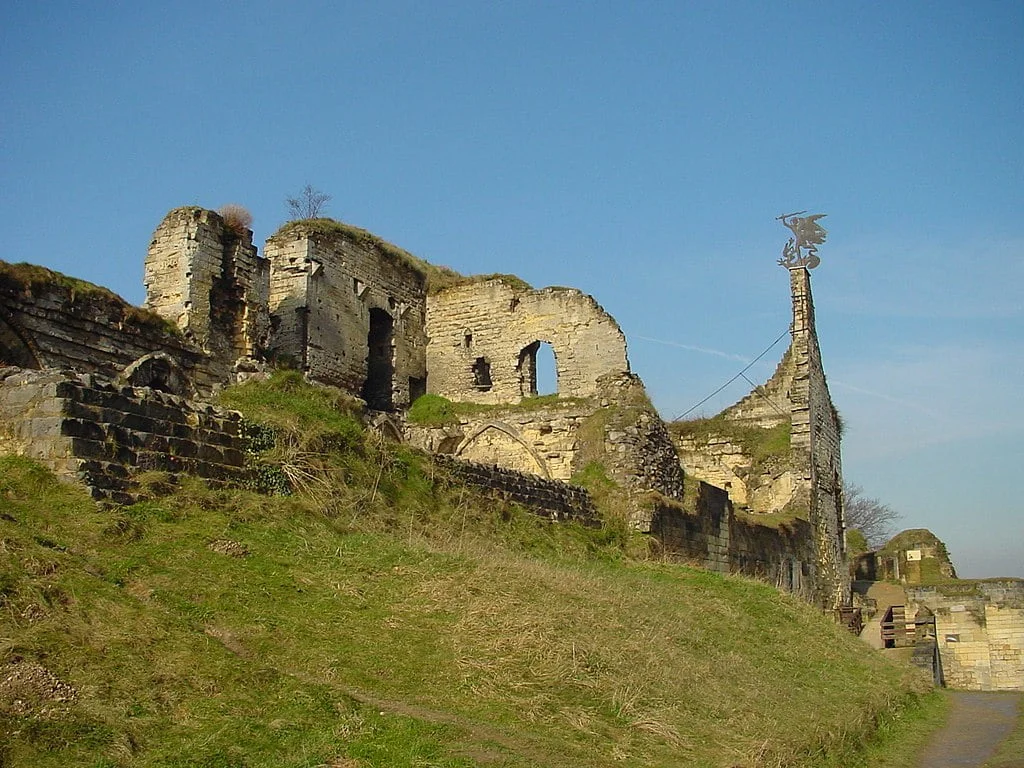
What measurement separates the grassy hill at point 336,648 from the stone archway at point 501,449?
1109 centimetres

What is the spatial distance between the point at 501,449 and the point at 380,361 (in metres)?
4.24

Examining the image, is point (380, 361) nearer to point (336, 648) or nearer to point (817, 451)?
point (817, 451)

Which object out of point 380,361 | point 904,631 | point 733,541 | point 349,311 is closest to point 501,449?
point 380,361

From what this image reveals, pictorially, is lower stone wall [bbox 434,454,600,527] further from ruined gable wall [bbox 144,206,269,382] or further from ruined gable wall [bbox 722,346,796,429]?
ruined gable wall [bbox 722,346,796,429]

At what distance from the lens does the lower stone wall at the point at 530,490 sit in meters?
14.0

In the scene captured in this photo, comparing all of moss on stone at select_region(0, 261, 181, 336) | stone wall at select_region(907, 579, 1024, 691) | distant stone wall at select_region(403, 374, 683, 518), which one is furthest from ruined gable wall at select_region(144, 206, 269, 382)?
stone wall at select_region(907, 579, 1024, 691)

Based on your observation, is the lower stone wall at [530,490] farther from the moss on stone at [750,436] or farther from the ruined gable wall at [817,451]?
the moss on stone at [750,436]

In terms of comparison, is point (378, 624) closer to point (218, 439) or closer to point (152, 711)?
point (152, 711)

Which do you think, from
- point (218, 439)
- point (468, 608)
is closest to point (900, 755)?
point (468, 608)

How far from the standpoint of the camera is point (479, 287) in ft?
89.8

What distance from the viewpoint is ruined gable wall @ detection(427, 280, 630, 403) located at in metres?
25.4

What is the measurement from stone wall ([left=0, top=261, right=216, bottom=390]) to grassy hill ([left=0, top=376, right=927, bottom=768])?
11.3ft

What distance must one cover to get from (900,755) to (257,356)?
1324 cm

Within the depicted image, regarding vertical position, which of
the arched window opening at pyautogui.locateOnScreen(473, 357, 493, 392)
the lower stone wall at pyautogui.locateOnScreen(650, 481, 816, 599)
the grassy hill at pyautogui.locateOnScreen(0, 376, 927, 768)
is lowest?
the grassy hill at pyautogui.locateOnScreen(0, 376, 927, 768)
